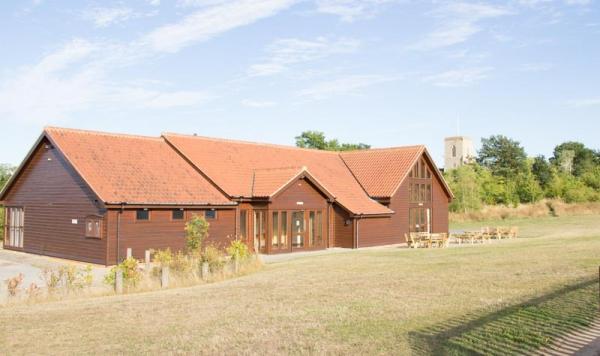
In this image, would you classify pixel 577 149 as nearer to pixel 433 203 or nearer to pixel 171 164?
pixel 433 203

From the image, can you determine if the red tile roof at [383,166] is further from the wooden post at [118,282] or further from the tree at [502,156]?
the tree at [502,156]

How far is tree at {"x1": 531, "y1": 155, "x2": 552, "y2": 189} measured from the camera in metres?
94.4

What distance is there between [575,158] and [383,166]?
97576 mm

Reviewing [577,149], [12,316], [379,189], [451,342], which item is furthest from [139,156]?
[577,149]

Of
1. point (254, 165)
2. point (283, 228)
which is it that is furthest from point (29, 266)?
point (254, 165)

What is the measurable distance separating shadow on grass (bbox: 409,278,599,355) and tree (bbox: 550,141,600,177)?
Answer: 365 ft

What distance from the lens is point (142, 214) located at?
990 inches

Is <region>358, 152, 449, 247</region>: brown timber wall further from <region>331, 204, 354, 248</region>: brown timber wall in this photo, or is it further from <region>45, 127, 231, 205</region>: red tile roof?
<region>45, 127, 231, 205</region>: red tile roof

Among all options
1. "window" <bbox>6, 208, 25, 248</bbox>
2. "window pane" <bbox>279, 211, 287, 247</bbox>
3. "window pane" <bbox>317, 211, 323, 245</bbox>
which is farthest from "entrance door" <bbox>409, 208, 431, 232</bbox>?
"window" <bbox>6, 208, 25, 248</bbox>

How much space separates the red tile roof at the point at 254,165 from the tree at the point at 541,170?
64614 mm

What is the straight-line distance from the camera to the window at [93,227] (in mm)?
24406

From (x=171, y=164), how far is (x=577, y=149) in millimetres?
111403

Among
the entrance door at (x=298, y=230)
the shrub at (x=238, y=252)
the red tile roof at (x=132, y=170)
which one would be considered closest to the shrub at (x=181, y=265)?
the shrub at (x=238, y=252)

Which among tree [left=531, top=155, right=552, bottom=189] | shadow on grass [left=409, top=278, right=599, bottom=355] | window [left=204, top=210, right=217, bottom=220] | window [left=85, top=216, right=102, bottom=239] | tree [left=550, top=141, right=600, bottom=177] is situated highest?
tree [left=550, top=141, right=600, bottom=177]
